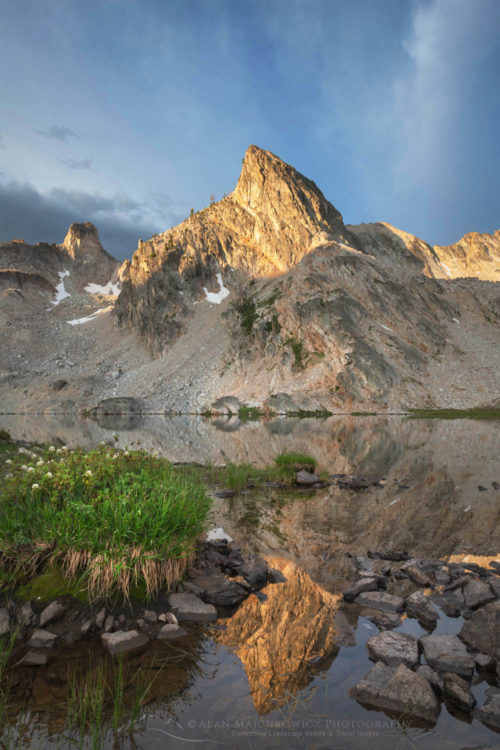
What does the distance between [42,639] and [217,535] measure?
7.08 meters

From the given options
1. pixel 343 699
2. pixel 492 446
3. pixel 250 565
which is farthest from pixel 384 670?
pixel 492 446

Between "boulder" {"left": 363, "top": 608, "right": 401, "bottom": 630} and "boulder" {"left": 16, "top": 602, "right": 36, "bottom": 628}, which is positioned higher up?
"boulder" {"left": 16, "top": 602, "right": 36, "bottom": 628}

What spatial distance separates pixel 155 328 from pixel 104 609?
139583mm

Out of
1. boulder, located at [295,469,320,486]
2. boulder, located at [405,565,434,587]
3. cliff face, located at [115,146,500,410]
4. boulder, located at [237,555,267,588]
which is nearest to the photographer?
boulder, located at [237,555,267,588]

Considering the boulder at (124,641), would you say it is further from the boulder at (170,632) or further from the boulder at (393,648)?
the boulder at (393,648)

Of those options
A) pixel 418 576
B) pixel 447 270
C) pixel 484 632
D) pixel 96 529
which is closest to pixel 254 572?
pixel 96 529

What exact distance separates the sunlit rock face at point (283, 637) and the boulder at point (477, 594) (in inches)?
115

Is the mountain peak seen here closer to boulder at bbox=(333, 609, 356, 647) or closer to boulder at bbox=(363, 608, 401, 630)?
boulder at bbox=(363, 608, 401, 630)

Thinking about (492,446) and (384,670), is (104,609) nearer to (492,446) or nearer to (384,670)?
(384,670)

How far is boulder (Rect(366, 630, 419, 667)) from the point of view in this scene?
6664mm

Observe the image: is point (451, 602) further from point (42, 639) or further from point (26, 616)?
point (26, 616)

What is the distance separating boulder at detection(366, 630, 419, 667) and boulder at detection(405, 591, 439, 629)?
1205 mm

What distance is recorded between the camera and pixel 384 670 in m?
6.19

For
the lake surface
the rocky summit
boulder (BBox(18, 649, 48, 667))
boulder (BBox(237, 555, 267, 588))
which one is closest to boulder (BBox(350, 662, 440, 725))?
the lake surface
